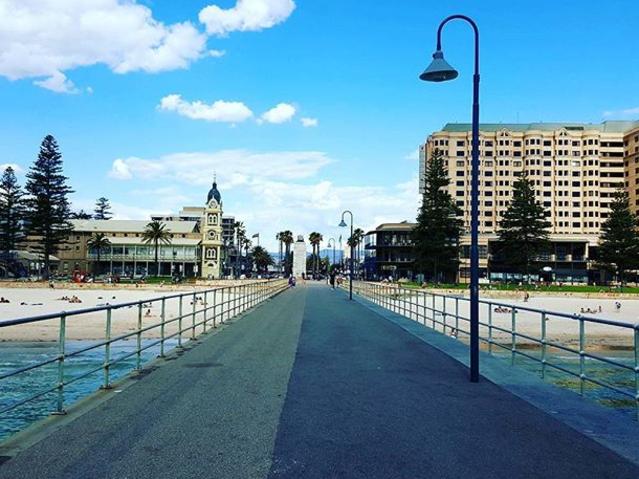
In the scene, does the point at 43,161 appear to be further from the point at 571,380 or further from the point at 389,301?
the point at 571,380

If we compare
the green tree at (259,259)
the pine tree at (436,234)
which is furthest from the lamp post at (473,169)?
the green tree at (259,259)

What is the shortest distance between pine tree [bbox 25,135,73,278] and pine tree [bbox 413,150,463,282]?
48.3m

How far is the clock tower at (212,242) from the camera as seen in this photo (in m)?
114

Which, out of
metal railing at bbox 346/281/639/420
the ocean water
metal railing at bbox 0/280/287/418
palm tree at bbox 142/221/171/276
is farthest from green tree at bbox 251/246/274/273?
the ocean water

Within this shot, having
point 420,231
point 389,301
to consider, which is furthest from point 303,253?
point 389,301

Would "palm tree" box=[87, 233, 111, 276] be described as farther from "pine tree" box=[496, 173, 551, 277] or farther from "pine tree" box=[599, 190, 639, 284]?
"pine tree" box=[599, 190, 639, 284]

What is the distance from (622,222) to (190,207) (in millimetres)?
116309

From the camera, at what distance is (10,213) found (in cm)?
8712

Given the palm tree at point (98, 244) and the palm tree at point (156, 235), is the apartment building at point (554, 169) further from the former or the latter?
the palm tree at point (98, 244)

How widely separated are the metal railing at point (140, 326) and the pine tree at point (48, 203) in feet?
182

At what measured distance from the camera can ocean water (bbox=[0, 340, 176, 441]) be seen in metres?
9.59

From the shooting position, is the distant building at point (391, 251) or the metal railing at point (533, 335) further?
the distant building at point (391, 251)

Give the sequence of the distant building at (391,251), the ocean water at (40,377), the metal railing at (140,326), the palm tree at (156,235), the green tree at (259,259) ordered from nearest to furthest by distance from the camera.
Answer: the metal railing at (140,326), the ocean water at (40,377), the palm tree at (156,235), the distant building at (391,251), the green tree at (259,259)

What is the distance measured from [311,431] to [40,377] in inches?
342
